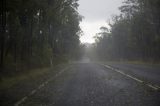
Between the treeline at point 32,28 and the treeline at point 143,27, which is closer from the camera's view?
the treeline at point 32,28

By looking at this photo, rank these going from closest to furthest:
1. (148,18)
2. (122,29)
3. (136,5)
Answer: (148,18) < (136,5) < (122,29)

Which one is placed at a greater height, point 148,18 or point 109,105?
point 148,18

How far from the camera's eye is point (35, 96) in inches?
420

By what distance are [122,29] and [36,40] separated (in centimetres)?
5723

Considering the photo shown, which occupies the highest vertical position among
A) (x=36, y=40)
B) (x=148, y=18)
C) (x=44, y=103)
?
(x=148, y=18)

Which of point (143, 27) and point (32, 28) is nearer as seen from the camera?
point (32, 28)

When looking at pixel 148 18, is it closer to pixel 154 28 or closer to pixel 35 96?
pixel 154 28

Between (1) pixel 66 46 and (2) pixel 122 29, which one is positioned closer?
(1) pixel 66 46

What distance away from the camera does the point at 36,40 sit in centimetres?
3584

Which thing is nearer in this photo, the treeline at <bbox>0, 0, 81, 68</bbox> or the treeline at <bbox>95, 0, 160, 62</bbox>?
the treeline at <bbox>0, 0, 81, 68</bbox>

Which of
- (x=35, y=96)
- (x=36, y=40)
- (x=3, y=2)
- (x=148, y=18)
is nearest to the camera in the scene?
(x=35, y=96)

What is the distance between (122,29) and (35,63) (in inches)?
2356

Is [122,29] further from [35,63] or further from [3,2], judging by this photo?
[3,2]

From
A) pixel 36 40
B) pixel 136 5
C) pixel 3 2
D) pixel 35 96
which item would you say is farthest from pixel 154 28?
pixel 35 96
